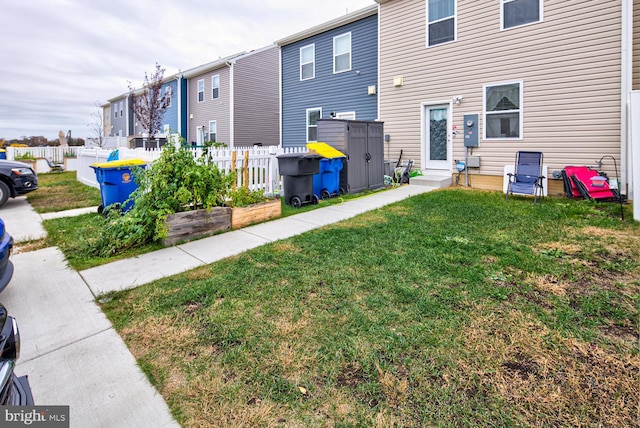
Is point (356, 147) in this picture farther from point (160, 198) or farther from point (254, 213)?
point (160, 198)

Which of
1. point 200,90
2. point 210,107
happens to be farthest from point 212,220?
point 200,90

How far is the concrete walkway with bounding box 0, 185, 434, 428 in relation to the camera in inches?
76.1

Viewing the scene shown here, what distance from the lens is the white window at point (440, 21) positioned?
9.47 meters

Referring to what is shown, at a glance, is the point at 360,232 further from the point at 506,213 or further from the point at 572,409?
the point at 572,409

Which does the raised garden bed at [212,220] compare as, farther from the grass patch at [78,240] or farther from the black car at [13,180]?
the black car at [13,180]

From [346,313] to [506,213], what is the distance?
4556mm

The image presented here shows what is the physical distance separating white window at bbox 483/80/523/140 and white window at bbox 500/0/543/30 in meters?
1.40

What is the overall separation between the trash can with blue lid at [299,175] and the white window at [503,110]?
15.8 ft

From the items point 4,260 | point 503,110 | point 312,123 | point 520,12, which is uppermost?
point 520,12

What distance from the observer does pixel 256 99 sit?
18.8 meters

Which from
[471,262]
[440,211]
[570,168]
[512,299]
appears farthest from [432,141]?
[512,299]

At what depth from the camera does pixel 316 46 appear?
13.2m

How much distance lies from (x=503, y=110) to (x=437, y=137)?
1.78 m

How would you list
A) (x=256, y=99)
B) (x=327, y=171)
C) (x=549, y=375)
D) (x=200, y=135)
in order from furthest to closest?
(x=200, y=135) → (x=256, y=99) → (x=327, y=171) → (x=549, y=375)
